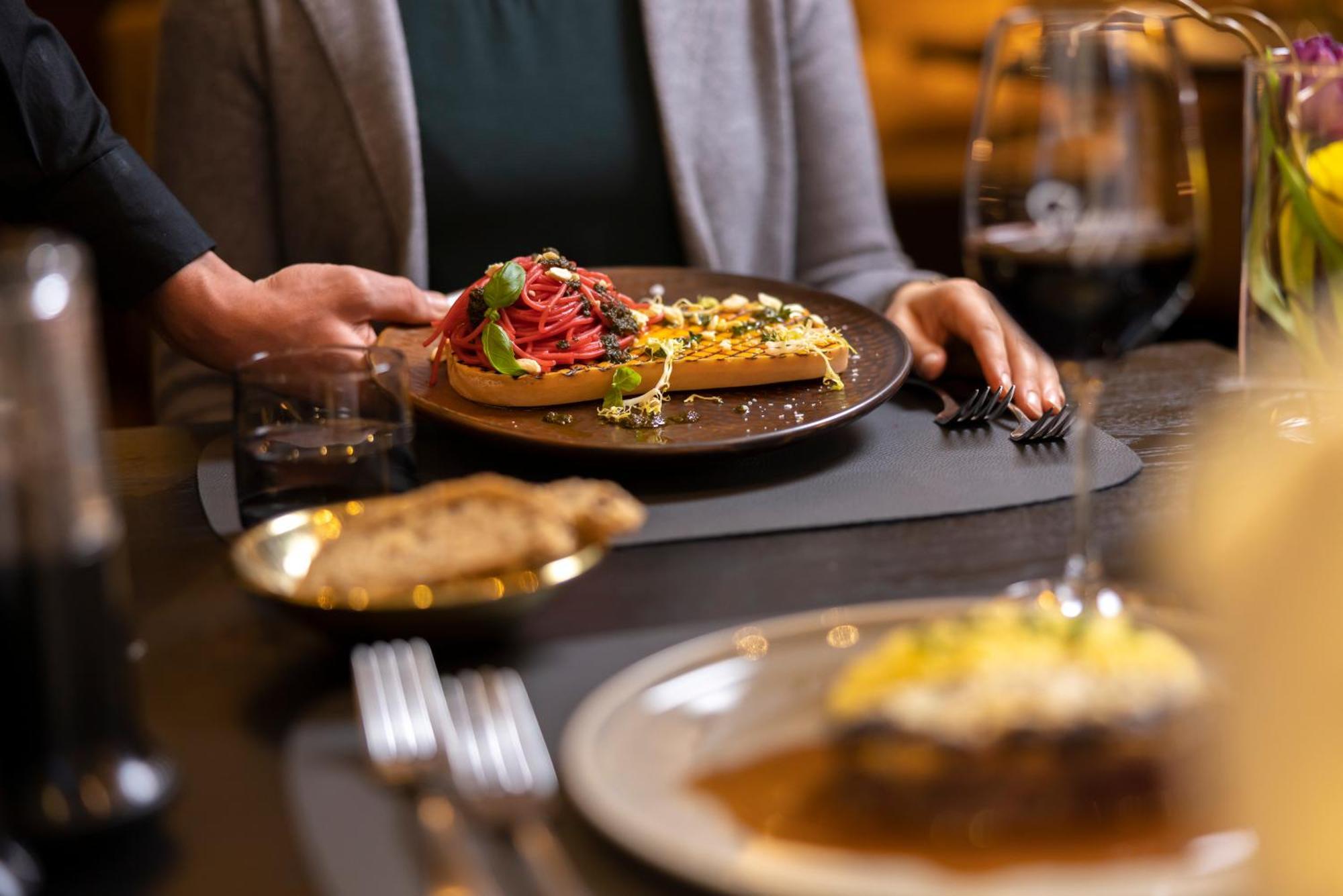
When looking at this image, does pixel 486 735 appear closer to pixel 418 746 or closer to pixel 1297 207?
pixel 418 746

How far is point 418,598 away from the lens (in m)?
0.77

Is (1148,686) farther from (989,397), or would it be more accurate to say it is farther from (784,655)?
(989,397)

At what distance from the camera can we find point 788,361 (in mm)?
1381

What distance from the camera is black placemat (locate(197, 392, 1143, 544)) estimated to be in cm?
113

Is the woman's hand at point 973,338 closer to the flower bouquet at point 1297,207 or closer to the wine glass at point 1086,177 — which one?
the flower bouquet at point 1297,207

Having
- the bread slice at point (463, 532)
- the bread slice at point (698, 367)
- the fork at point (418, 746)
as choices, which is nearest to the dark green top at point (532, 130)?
the bread slice at point (698, 367)

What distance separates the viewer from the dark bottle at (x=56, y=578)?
2.00 feet

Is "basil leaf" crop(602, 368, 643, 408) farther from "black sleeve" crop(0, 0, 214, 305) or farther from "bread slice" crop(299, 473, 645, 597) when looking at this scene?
"black sleeve" crop(0, 0, 214, 305)

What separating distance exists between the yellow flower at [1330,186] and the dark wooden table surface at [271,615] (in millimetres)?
250

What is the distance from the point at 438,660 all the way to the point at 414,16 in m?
1.62

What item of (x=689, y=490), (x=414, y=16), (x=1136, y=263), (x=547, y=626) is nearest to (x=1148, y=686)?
(x=1136, y=263)

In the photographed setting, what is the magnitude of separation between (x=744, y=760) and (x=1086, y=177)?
37cm

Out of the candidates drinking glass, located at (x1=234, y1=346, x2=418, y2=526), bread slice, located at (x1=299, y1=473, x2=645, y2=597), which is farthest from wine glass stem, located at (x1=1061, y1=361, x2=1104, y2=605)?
drinking glass, located at (x1=234, y1=346, x2=418, y2=526)

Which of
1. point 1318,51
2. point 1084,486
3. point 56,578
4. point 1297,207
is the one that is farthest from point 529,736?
point 1318,51
